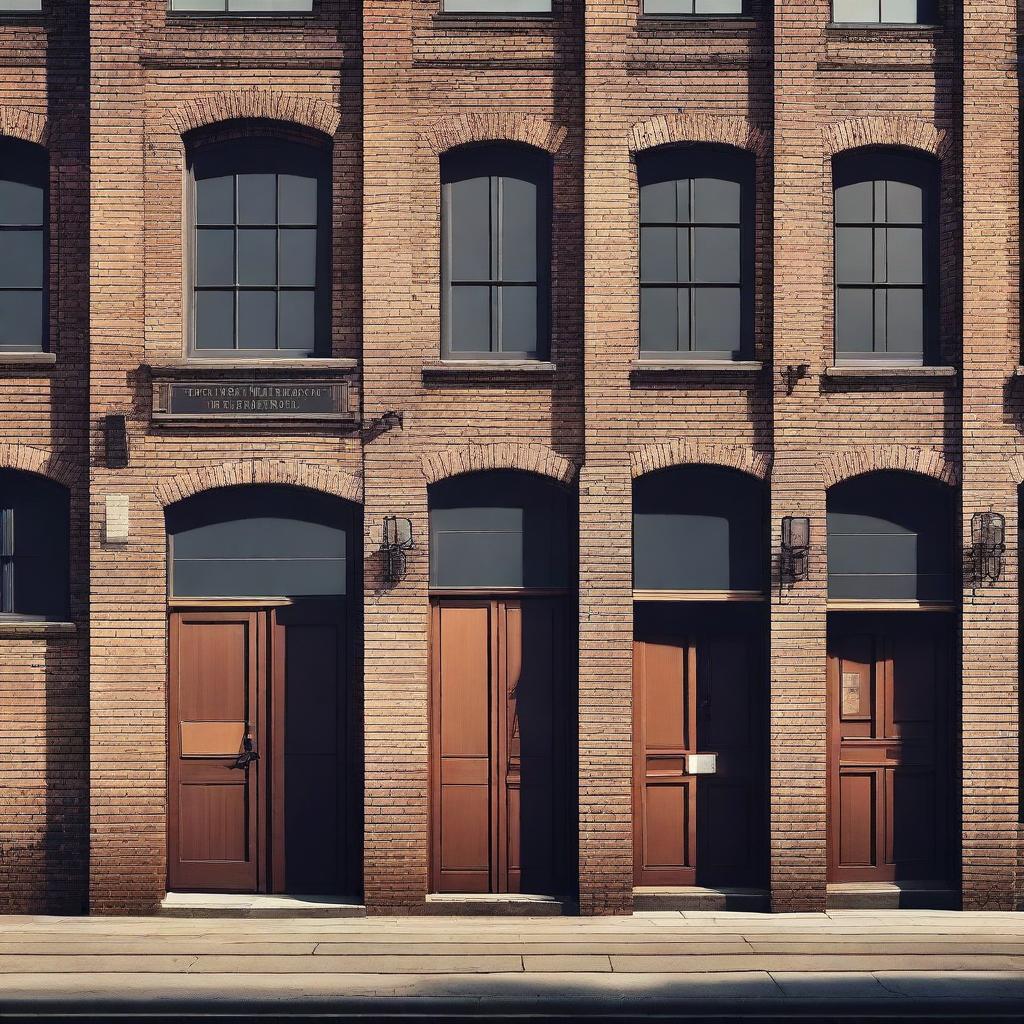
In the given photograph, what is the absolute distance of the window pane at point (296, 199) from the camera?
35.4 feet

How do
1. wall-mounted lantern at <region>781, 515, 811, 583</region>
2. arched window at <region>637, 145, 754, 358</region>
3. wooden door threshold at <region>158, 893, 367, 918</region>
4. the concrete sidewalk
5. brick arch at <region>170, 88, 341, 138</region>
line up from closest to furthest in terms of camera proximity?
the concrete sidewalk
wooden door threshold at <region>158, 893, 367, 918</region>
wall-mounted lantern at <region>781, 515, 811, 583</region>
brick arch at <region>170, 88, 341, 138</region>
arched window at <region>637, 145, 754, 358</region>

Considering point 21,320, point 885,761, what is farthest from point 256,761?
point 885,761

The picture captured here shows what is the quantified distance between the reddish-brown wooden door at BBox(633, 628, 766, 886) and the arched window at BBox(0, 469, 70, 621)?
565 cm

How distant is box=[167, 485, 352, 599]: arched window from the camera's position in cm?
1068

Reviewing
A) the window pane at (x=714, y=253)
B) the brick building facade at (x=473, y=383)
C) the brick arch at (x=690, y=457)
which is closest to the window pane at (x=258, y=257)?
the brick building facade at (x=473, y=383)

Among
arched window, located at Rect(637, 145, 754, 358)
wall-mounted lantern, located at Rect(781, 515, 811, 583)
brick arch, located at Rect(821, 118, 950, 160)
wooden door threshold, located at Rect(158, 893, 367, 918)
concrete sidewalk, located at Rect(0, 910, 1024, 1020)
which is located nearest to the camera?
concrete sidewalk, located at Rect(0, 910, 1024, 1020)

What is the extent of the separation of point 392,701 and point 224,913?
8.18 feet

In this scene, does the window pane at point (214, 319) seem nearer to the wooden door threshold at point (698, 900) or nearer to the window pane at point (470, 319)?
the window pane at point (470, 319)

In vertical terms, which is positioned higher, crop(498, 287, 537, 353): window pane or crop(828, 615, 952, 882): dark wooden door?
crop(498, 287, 537, 353): window pane

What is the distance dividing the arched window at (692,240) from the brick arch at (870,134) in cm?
82

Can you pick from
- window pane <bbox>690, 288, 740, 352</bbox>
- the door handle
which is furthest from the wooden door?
window pane <bbox>690, 288, 740, 352</bbox>

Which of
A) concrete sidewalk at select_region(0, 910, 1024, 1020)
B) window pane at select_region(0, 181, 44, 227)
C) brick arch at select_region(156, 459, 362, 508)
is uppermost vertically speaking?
window pane at select_region(0, 181, 44, 227)

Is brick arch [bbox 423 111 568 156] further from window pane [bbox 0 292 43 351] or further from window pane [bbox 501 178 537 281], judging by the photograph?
window pane [bbox 0 292 43 351]

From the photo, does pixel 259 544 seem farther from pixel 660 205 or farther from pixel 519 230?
pixel 660 205
